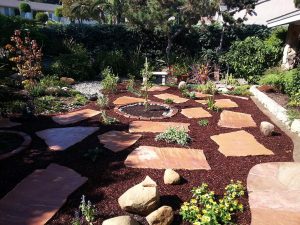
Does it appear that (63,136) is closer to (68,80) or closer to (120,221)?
(120,221)

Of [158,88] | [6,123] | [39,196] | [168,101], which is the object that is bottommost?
[39,196]

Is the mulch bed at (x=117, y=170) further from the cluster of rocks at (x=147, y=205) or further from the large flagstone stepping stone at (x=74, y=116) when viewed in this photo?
the large flagstone stepping stone at (x=74, y=116)

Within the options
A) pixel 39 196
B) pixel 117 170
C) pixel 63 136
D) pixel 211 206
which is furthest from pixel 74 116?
pixel 211 206

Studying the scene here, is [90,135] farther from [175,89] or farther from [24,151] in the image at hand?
[175,89]

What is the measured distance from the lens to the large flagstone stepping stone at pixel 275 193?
3.36m

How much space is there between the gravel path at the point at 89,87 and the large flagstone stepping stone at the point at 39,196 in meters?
5.21

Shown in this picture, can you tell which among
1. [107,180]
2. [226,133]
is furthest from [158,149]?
[226,133]

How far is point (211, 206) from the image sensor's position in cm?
332

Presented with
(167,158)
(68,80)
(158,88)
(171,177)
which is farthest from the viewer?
(68,80)

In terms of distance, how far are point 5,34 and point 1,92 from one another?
633 centimetres

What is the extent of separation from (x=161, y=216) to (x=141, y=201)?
0.91 ft

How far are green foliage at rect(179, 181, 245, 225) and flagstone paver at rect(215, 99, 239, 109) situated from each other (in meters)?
4.28

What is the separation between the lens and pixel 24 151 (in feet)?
15.8

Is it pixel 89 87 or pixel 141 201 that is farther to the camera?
pixel 89 87
